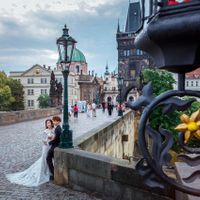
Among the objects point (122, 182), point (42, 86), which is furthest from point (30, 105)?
point (122, 182)

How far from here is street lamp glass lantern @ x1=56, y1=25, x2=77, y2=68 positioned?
8.86m

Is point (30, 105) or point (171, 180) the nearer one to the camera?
point (171, 180)

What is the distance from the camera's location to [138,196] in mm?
5375

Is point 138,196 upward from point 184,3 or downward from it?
downward

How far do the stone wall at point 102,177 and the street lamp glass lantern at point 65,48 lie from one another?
7.52 ft

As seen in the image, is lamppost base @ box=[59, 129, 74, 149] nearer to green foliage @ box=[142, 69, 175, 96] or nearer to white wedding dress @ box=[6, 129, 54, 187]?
white wedding dress @ box=[6, 129, 54, 187]

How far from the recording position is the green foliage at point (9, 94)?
76812 millimetres

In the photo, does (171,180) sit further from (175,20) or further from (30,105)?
(30,105)

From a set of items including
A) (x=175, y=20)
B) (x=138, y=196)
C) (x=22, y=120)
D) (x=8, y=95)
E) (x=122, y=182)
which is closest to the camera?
(x=175, y=20)

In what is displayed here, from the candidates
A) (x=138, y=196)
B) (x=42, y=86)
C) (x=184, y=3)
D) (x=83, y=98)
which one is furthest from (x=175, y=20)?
(x=83, y=98)

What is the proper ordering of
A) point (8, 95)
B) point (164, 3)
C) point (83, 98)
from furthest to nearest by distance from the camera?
point (83, 98), point (8, 95), point (164, 3)

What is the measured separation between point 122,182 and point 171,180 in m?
3.83

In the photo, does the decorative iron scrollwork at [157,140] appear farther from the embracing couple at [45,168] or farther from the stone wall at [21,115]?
the stone wall at [21,115]

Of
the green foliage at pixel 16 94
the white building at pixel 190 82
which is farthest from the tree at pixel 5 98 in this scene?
the white building at pixel 190 82
